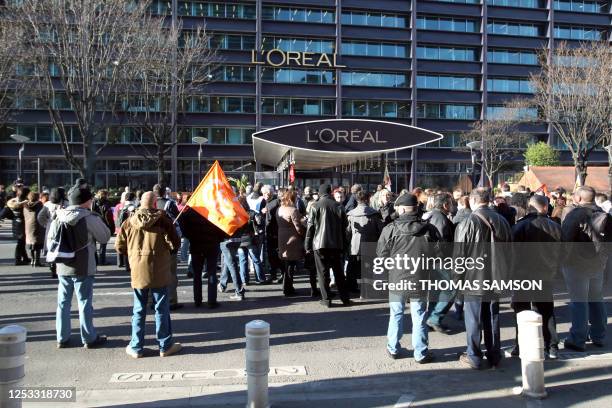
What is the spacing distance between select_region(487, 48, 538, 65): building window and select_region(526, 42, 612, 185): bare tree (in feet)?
72.5

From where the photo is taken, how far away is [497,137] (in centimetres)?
4619

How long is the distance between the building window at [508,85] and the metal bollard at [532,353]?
52741mm

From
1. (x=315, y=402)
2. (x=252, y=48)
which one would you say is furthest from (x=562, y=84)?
(x=315, y=402)

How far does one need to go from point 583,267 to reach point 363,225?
3.62m

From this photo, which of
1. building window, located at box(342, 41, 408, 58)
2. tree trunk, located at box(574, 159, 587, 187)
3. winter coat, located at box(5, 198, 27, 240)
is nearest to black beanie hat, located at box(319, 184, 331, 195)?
winter coat, located at box(5, 198, 27, 240)

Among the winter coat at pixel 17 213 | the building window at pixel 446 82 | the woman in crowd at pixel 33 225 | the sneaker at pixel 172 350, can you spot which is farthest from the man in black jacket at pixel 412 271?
the building window at pixel 446 82

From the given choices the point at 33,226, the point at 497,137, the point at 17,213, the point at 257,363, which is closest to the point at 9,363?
the point at 257,363

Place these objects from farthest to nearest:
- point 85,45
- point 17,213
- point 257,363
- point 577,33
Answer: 1. point 577,33
2. point 85,45
3. point 17,213
4. point 257,363

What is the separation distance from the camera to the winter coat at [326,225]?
7.86 meters

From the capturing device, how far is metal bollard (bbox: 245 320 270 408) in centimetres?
439

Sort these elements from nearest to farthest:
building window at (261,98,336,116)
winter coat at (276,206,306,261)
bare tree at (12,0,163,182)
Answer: winter coat at (276,206,306,261), bare tree at (12,0,163,182), building window at (261,98,336,116)

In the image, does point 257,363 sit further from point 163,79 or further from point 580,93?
point 580,93

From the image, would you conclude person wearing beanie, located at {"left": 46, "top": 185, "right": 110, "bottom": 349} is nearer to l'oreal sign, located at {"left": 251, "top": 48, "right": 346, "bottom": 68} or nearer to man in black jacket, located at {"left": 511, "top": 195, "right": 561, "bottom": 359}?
man in black jacket, located at {"left": 511, "top": 195, "right": 561, "bottom": 359}

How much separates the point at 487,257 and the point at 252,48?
44.5 meters
